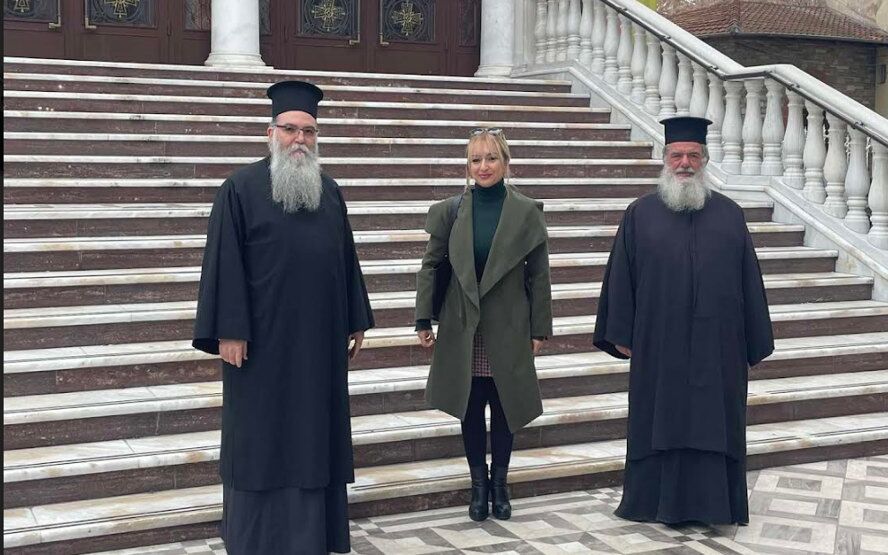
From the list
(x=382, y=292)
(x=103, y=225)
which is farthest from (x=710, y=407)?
(x=103, y=225)

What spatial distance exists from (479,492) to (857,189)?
4479 mm

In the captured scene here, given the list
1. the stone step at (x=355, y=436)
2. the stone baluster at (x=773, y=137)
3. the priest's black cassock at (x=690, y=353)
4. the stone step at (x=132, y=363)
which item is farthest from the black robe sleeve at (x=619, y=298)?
the stone baluster at (x=773, y=137)

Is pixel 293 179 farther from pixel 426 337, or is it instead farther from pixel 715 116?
pixel 715 116

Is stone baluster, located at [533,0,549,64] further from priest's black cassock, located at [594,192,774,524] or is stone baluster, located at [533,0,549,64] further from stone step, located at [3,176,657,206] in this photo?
priest's black cassock, located at [594,192,774,524]

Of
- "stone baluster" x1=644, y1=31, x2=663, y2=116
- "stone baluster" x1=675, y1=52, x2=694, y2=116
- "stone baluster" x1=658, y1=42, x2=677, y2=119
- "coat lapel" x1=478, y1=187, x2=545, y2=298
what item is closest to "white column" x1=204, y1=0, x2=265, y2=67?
"stone baluster" x1=644, y1=31, x2=663, y2=116

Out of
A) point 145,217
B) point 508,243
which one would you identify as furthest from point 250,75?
point 508,243

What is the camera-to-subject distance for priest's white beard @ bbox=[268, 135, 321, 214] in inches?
158

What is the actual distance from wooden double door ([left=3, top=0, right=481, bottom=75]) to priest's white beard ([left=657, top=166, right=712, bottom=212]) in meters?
6.70

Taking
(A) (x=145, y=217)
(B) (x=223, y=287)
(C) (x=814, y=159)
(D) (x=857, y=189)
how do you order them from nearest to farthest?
→ (B) (x=223, y=287)
(A) (x=145, y=217)
(D) (x=857, y=189)
(C) (x=814, y=159)

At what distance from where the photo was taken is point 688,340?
4.69 m

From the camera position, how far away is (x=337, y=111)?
29.0 feet

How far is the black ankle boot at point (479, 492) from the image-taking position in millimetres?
4727

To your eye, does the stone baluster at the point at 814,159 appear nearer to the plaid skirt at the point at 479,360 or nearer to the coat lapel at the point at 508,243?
the coat lapel at the point at 508,243

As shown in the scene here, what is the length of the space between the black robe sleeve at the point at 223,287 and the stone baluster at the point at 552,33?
24.1 feet
